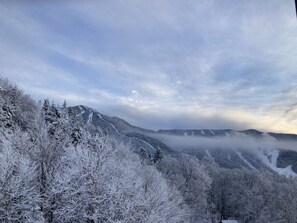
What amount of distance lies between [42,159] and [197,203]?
42.1 metres

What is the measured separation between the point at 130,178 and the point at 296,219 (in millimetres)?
48537

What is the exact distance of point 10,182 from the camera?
78.2 ft

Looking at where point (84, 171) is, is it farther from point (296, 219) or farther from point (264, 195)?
point (264, 195)

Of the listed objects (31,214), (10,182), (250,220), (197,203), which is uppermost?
(10,182)

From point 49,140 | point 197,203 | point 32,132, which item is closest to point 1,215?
point 49,140

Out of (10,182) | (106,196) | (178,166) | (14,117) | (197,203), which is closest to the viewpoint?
(10,182)

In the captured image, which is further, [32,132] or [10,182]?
[32,132]

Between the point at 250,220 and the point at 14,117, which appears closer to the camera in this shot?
the point at 14,117

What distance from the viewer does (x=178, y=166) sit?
74.8 meters

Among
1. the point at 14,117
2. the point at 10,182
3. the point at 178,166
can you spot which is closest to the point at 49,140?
the point at 10,182

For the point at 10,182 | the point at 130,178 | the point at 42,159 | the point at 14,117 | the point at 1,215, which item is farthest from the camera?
the point at 14,117

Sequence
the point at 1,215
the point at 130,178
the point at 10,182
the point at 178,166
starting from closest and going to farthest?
the point at 1,215, the point at 10,182, the point at 130,178, the point at 178,166

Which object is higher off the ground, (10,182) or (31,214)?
(10,182)

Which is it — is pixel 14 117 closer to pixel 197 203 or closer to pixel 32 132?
pixel 32 132
